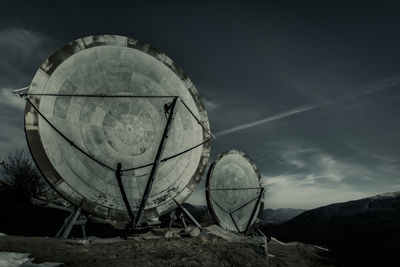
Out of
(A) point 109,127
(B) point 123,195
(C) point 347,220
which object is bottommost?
(B) point 123,195

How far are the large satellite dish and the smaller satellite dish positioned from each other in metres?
7.15

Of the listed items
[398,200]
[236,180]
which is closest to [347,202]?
[398,200]

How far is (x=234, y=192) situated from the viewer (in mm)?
24828

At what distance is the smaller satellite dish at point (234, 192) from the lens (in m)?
21.6

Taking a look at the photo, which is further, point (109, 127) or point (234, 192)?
point (234, 192)

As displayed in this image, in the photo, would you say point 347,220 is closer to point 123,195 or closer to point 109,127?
point 123,195

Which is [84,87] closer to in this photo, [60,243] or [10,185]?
[60,243]

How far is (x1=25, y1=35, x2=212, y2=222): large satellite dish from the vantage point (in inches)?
370

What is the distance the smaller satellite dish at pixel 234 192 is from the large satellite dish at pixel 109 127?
7.15 m

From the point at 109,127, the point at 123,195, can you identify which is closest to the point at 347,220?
the point at 123,195

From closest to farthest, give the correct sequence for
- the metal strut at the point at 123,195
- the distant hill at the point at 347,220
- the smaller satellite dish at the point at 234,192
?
the metal strut at the point at 123,195, the smaller satellite dish at the point at 234,192, the distant hill at the point at 347,220

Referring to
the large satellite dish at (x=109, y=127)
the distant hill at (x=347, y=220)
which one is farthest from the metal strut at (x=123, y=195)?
the distant hill at (x=347, y=220)

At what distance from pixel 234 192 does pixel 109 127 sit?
16.9m

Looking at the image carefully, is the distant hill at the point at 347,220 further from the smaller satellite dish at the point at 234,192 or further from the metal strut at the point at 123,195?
the metal strut at the point at 123,195
